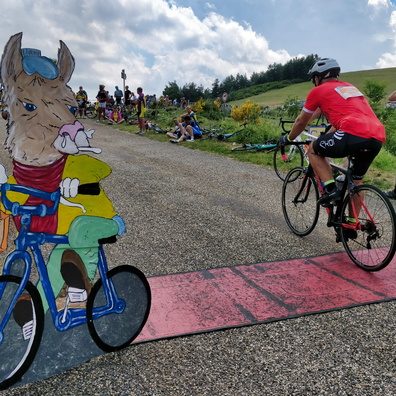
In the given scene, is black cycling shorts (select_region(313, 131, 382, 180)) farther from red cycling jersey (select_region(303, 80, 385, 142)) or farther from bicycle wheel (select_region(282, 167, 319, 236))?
bicycle wheel (select_region(282, 167, 319, 236))

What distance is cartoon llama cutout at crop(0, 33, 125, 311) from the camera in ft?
6.82

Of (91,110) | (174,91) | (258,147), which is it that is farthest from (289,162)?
(174,91)

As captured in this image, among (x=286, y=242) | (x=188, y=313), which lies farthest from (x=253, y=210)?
(x=188, y=313)

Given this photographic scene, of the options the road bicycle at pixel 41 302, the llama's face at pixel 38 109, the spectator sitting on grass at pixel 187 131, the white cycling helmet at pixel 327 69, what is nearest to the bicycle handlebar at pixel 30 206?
the road bicycle at pixel 41 302

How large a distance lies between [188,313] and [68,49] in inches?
81.6

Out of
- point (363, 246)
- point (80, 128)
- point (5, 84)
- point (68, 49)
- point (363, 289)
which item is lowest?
point (363, 289)

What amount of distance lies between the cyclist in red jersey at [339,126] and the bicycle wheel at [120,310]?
7.92ft

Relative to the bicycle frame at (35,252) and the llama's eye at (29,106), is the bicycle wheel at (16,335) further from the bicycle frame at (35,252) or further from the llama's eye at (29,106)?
the llama's eye at (29,106)

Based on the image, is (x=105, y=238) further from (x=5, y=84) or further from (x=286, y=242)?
(x=286, y=242)

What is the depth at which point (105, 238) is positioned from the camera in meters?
2.30

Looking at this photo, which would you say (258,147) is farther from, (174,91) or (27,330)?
(174,91)

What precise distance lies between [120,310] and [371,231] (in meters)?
2.63

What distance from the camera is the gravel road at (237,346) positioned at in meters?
2.23

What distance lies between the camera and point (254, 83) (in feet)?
398
